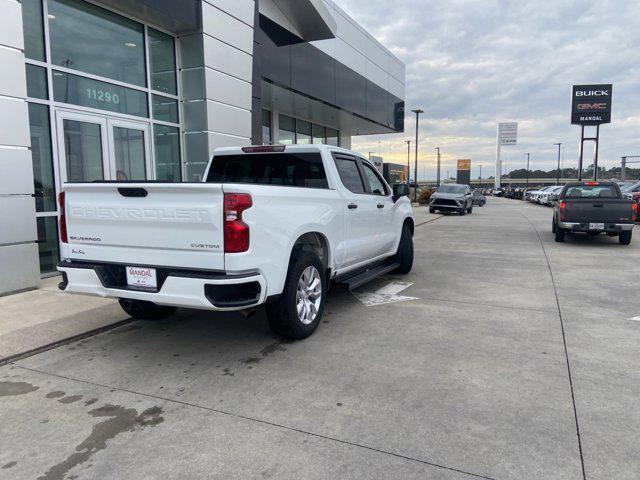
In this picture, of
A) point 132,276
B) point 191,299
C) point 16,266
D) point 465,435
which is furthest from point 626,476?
point 16,266

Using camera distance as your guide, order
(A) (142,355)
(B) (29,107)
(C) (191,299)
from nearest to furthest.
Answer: (C) (191,299), (A) (142,355), (B) (29,107)

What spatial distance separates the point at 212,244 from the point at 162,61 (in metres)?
7.71

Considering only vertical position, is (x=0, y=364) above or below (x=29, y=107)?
below

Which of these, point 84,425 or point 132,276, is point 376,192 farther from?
point 84,425

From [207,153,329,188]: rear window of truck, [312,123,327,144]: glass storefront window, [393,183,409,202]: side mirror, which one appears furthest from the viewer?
[312,123,327,144]: glass storefront window

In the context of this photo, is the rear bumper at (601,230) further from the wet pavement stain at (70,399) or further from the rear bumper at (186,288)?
the wet pavement stain at (70,399)

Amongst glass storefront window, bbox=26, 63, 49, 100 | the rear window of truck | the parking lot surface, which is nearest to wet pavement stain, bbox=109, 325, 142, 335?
the parking lot surface

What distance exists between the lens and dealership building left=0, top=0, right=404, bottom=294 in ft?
21.9

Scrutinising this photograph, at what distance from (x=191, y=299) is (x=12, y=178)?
4.56 meters

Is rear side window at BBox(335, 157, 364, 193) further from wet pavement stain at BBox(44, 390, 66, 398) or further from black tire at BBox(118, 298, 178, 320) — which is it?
wet pavement stain at BBox(44, 390, 66, 398)

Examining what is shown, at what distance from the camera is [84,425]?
125 inches

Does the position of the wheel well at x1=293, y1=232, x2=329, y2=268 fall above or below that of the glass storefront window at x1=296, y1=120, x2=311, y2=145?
below

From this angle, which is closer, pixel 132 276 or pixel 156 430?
pixel 156 430

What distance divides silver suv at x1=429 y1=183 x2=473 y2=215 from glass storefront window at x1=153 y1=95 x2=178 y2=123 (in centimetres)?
1797
